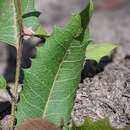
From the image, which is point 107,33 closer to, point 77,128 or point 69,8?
point 69,8

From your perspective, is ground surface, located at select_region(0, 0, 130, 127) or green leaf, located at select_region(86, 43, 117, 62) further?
green leaf, located at select_region(86, 43, 117, 62)

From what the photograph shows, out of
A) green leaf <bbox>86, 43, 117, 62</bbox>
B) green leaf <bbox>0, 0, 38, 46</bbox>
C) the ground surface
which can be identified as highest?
green leaf <bbox>0, 0, 38, 46</bbox>

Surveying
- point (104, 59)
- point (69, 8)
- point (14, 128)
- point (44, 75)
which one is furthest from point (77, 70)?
point (69, 8)

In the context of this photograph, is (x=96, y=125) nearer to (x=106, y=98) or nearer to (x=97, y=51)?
A: (x=106, y=98)

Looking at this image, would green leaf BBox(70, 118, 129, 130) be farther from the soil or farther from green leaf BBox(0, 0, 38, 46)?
green leaf BBox(0, 0, 38, 46)

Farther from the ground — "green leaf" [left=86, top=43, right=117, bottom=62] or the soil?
"green leaf" [left=86, top=43, right=117, bottom=62]

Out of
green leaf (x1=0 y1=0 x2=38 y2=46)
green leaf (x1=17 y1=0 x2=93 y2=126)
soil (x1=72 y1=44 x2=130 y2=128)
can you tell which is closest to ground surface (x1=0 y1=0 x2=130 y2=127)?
soil (x1=72 y1=44 x2=130 y2=128)

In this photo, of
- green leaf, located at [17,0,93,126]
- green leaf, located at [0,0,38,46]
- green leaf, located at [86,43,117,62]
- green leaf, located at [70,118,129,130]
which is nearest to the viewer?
green leaf, located at [70,118,129,130]
